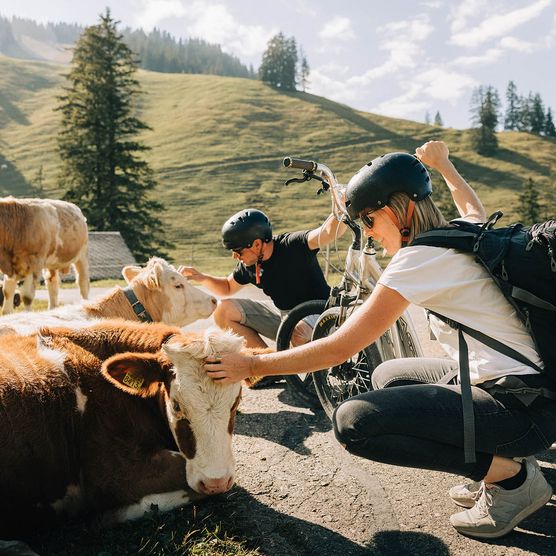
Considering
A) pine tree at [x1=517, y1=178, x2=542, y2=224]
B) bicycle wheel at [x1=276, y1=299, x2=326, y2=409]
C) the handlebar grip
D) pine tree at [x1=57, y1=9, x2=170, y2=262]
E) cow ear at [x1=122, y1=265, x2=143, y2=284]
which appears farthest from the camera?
pine tree at [x1=517, y1=178, x2=542, y2=224]

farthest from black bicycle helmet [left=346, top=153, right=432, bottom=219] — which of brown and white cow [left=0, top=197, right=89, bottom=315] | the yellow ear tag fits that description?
brown and white cow [left=0, top=197, right=89, bottom=315]

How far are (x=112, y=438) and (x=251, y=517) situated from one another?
102cm

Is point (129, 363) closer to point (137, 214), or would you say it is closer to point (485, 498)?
point (485, 498)

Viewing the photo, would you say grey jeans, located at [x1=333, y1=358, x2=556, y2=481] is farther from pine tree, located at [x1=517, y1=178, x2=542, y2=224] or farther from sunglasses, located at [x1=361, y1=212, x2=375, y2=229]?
pine tree, located at [x1=517, y1=178, x2=542, y2=224]

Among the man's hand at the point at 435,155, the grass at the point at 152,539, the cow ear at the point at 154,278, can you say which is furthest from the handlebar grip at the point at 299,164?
the grass at the point at 152,539

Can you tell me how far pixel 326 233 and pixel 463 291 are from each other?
2.90m

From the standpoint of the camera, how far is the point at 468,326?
10.3 feet

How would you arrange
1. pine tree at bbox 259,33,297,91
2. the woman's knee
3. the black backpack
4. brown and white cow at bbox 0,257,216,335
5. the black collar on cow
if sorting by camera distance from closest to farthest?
the black backpack → the woman's knee → brown and white cow at bbox 0,257,216,335 → the black collar on cow → pine tree at bbox 259,33,297,91

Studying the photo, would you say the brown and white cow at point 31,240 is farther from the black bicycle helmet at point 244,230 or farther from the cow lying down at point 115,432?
the cow lying down at point 115,432

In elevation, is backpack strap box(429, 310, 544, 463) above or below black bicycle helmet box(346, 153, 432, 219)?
below

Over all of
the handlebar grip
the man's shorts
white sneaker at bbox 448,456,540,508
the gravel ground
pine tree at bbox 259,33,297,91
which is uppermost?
pine tree at bbox 259,33,297,91

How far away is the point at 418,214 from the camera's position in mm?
3330

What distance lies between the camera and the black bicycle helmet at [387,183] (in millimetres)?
3365

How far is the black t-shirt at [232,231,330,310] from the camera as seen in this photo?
20.7ft
